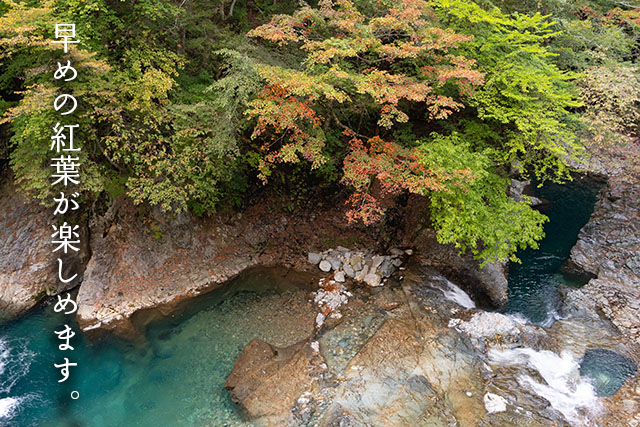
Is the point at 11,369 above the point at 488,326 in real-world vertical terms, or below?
below

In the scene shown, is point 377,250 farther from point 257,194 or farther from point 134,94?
point 134,94

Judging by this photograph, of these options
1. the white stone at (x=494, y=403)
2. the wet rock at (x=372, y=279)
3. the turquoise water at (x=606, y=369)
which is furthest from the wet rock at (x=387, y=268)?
the turquoise water at (x=606, y=369)

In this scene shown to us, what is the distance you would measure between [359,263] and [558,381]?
6121 mm

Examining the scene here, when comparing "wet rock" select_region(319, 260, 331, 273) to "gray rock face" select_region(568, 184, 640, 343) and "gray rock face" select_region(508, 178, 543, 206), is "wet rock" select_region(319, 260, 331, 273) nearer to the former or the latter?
"gray rock face" select_region(568, 184, 640, 343)

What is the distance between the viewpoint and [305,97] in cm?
1051

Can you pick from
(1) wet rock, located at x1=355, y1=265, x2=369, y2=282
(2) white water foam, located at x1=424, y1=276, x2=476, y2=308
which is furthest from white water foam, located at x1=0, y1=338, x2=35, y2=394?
(2) white water foam, located at x1=424, y1=276, x2=476, y2=308

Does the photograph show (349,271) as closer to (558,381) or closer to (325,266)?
(325,266)

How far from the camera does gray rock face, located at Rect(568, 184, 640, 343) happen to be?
417 inches

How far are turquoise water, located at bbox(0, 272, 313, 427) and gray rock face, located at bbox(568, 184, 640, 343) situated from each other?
8.84 meters

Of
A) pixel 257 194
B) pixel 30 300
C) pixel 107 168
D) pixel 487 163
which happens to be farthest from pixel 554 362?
pixel 30 300

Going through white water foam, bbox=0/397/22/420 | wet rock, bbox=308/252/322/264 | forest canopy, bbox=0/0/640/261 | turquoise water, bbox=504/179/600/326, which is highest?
forest canopy, bbox=0/0/640/261

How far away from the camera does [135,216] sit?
12.0 metres

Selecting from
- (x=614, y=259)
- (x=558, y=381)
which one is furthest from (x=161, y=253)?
(x=614, y=259)

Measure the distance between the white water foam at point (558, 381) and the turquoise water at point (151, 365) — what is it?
5.35 meters
